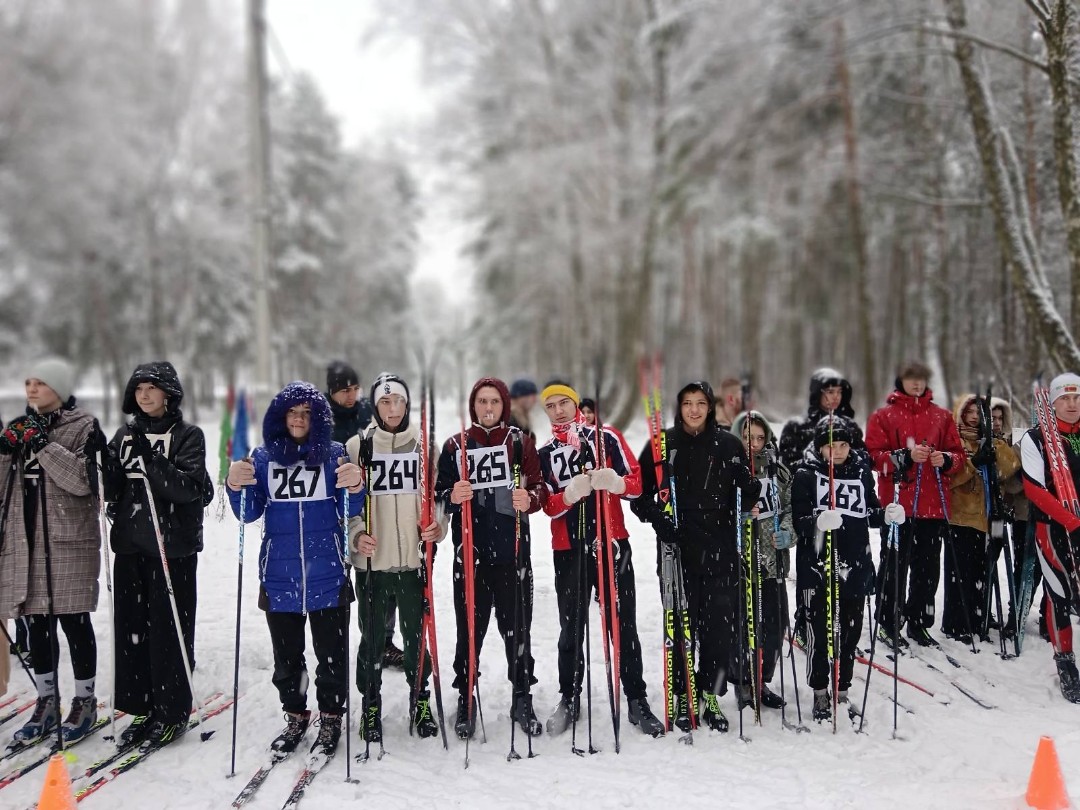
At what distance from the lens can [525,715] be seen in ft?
13.4

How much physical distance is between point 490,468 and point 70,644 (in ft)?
8.73

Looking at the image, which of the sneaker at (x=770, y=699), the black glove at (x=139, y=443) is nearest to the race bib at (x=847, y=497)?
the sneaker at (x=770, y=699)

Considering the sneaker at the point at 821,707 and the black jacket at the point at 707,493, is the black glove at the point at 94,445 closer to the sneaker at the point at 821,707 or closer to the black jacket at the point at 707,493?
the black jacket at the point at 707,493

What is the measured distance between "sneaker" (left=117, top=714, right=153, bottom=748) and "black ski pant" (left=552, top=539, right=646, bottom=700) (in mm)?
2389

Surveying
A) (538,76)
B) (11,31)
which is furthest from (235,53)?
(538,76)

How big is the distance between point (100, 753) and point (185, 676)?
0.58 metres

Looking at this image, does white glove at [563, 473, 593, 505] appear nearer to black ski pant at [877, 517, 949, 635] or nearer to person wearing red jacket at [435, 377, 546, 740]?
person wearing red jacket at [435, 377, 546, 740]

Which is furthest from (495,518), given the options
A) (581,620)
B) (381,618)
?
(381,618)

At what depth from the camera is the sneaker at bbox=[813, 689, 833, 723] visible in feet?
14.0

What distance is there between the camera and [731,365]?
2848cm

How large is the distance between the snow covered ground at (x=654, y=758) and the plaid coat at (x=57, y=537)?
2.85ft

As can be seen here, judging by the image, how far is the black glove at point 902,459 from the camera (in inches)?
194

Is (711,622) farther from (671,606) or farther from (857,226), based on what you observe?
(857,226)

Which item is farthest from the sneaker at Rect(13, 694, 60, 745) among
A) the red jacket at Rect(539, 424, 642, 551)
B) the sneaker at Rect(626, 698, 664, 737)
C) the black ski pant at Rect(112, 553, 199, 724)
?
the sneaker at Rect(626, 698, 664, 737)
